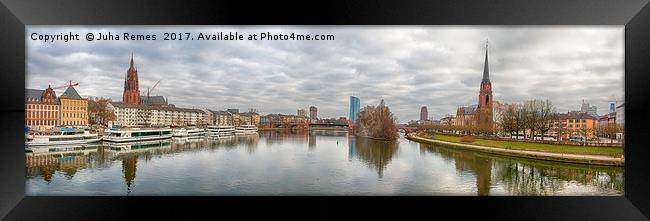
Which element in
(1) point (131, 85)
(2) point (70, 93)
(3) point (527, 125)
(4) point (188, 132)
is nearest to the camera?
(2) point (70, 93)

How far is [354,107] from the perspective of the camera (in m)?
5.57

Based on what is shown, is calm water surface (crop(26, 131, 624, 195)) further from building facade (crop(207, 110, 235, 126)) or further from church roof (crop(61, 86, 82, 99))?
church roof (crop(61, 86, 82, 99))

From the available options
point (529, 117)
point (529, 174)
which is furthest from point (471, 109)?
point (529, 174)

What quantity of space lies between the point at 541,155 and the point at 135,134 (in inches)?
246

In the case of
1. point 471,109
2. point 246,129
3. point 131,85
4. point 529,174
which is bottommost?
point 529,174

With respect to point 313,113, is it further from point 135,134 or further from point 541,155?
point 541,155

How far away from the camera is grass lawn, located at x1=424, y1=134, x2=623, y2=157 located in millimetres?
4977

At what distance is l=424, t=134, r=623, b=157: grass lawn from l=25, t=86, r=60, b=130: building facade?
536 centimetres

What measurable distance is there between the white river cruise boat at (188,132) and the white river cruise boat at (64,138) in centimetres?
110

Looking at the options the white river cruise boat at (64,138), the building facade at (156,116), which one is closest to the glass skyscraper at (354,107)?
the building facade at (156,116)

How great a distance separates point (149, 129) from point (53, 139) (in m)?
1.27

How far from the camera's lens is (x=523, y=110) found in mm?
5324

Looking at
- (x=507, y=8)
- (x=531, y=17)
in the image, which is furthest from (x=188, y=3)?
(x=531, y=17)

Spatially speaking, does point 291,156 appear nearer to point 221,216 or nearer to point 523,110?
point 221,216
